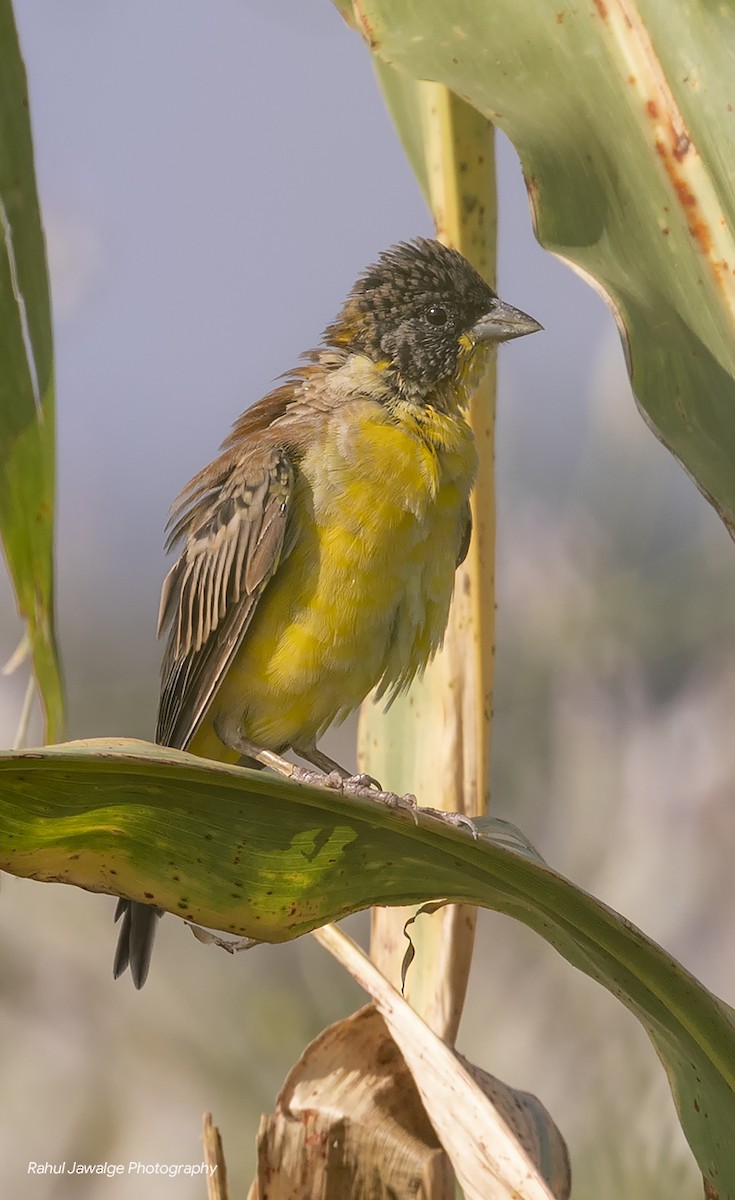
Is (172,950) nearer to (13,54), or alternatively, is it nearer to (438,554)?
(438,554)

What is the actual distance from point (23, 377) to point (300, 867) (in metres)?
0.77

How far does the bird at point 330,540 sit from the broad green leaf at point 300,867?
0.78 m

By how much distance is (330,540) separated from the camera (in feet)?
6.70

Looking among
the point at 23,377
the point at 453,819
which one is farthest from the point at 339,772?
the point at 23,377

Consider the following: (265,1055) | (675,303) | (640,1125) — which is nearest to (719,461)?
(675,303)

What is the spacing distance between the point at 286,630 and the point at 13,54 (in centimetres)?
102

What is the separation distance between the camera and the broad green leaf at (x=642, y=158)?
1.30 metres

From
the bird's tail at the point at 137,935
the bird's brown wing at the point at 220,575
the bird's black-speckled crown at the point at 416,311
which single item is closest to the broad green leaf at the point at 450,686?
the bird's black-speckled crown at the point at 416,311

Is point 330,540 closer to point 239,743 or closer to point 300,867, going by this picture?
point 239,743

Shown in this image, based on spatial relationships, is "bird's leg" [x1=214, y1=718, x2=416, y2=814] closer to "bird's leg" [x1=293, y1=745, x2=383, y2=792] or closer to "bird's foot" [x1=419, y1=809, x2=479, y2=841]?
"bird's leg" [x1=293, y1=745, x2=383, y2=792]

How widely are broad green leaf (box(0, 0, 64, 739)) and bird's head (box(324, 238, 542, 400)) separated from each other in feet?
3.18

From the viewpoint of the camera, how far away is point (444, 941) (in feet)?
5.78

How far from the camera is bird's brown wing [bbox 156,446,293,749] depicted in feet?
6.87

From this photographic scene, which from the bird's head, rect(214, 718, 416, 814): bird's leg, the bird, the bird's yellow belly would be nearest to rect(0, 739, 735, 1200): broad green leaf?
rect(214, 718, 416, 814): bird's leg
